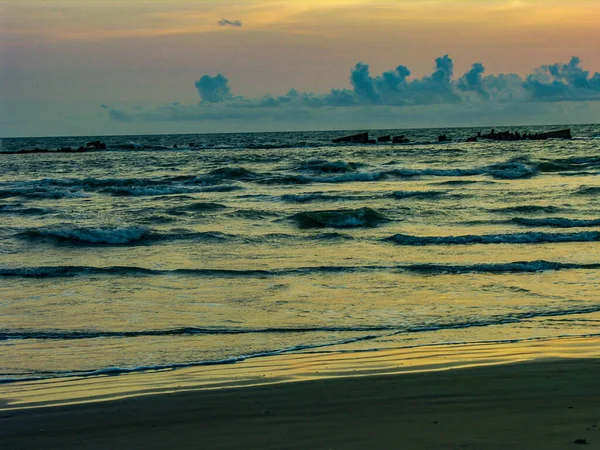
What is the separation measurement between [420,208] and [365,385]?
57.9ft

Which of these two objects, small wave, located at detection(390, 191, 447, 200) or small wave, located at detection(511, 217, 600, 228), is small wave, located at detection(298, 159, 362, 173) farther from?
small wave, located at detection(511, 217, 600, 228)

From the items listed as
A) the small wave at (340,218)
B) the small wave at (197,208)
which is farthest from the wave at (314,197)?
the small wave at (340,218)

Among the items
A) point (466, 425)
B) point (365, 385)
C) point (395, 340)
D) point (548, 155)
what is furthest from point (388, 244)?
point (548, 155)

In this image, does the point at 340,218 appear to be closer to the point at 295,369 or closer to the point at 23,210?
the point at 23,210

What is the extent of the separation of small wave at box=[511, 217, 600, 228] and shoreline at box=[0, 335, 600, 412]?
38.5 ft

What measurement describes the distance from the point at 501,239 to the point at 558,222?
371 cm

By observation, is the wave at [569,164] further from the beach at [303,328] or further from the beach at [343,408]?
the beach at [343,408]

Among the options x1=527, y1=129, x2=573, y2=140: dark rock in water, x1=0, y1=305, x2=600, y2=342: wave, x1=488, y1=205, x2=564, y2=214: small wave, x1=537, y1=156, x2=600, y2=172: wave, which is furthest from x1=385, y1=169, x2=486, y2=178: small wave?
x1=527, y1=129, x2=573, y2=140: dark rock in water

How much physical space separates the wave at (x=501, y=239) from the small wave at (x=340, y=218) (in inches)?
132

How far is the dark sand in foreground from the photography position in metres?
5.48

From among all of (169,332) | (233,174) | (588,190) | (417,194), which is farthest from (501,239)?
(233,174)

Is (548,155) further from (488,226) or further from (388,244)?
(388,244)

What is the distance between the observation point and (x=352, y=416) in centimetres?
601

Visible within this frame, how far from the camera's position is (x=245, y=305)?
35.5ft
